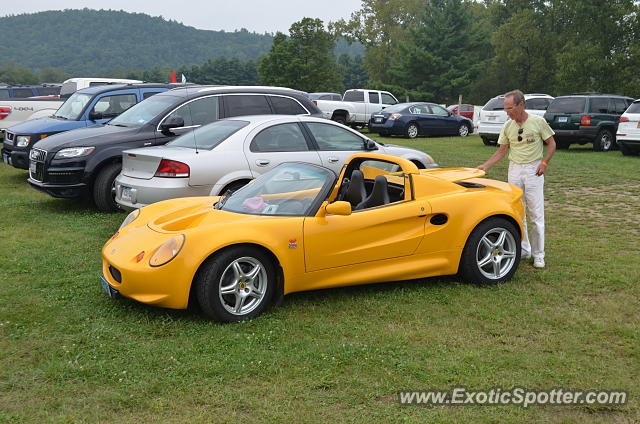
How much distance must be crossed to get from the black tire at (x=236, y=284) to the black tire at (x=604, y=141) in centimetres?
1664

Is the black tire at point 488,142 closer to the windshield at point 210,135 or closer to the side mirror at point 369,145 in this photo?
the side mirror at point 369,145

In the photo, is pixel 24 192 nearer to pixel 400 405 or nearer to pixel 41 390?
pixel 41 390

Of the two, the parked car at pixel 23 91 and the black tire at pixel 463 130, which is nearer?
the parked car at pixel 23 91

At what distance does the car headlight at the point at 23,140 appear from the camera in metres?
11.3

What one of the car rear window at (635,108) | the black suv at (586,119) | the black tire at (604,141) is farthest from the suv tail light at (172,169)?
the black tire at (604,141)

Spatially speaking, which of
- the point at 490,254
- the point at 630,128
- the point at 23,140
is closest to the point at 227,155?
the point at 490,254

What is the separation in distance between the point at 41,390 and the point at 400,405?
2.20 meters

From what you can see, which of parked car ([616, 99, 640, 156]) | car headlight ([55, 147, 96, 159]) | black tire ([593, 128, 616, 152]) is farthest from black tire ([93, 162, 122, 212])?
black tire ([593, 128, 616, 152])

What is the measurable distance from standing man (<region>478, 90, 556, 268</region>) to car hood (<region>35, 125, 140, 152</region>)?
5411 mm

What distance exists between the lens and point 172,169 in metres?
7.31

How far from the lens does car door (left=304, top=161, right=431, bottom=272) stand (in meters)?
5.04

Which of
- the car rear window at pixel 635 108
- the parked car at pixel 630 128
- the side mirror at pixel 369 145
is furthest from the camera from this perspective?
the car rear window at pixel 635 108

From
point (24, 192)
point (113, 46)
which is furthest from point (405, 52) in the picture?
point (113, 46)

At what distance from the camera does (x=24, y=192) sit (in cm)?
1098
